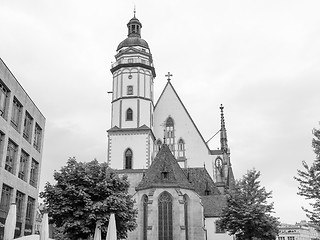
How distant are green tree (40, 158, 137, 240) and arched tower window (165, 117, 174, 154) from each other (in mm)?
24318

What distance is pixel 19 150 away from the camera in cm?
2773

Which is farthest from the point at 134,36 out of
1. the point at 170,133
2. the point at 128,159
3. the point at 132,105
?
the point at 128,159

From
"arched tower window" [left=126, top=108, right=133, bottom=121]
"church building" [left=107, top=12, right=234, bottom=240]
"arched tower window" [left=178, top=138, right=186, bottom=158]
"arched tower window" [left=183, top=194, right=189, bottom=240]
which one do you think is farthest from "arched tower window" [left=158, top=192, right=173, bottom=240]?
"arched tower window" [left=126, top=108, right=133, bottom=121]

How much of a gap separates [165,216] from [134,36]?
26267mm

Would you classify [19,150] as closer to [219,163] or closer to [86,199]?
[86,199]

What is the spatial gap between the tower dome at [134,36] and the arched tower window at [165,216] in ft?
74.2

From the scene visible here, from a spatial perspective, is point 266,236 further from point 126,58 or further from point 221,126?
point 126,58

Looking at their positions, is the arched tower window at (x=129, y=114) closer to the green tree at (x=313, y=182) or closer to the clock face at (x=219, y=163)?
the clock face at (x=219, y=163)

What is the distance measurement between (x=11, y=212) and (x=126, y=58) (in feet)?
119

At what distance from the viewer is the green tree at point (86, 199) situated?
2536cm

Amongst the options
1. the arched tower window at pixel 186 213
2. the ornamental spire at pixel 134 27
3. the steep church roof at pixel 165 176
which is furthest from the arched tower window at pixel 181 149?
the ornamental spire at pixel 134 27

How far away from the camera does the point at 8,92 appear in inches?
1001

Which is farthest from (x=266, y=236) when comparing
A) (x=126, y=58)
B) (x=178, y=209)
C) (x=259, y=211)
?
(x=126, y=58)

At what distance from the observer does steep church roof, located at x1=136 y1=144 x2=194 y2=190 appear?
39312 mm
